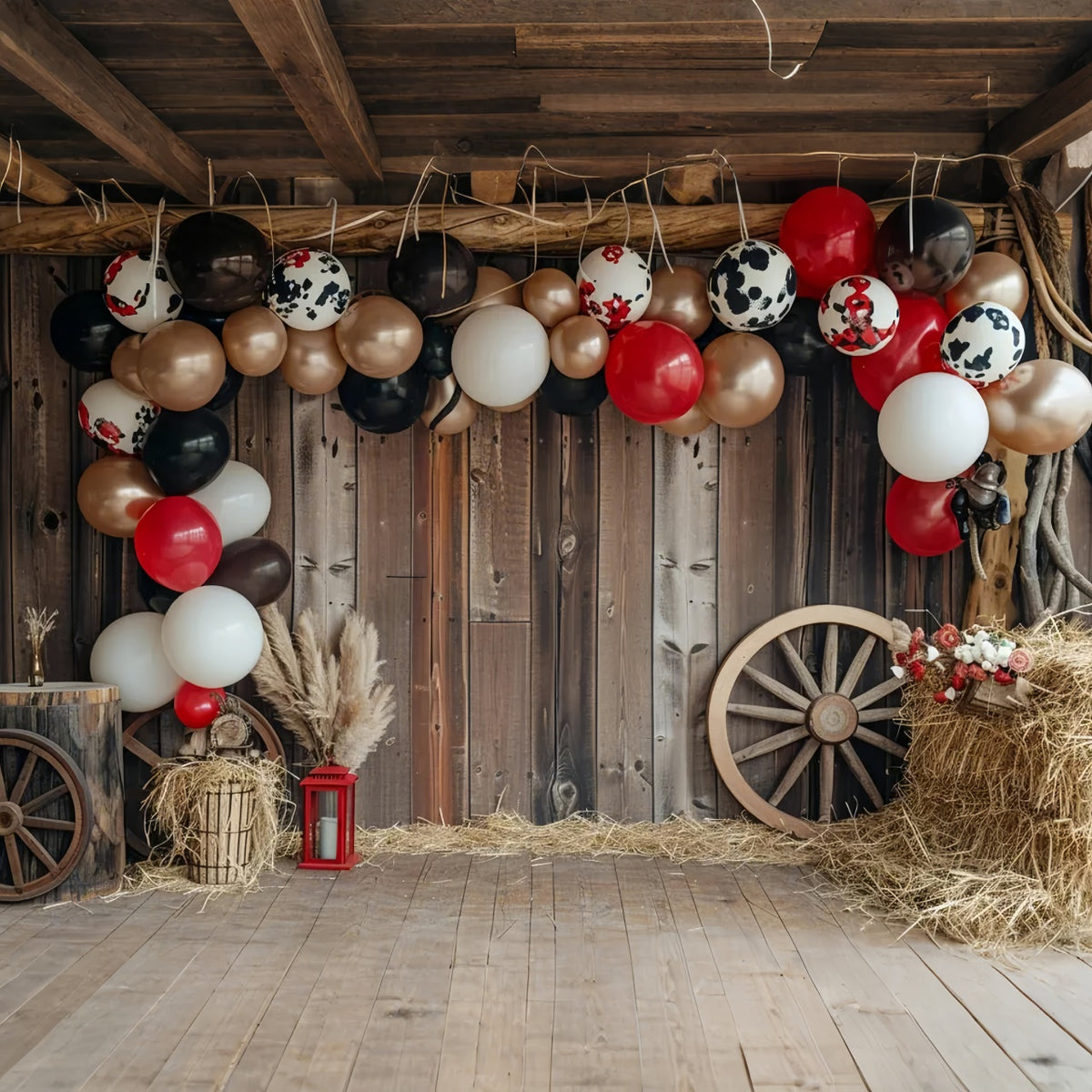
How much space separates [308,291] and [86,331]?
29.8 inches

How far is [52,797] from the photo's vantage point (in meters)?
3.11

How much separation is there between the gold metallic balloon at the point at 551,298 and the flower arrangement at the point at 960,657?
141 centimetres

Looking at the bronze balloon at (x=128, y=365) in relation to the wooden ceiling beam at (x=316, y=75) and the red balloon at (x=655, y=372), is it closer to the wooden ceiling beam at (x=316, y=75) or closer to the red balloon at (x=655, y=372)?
the wooden ceiling beam at (x=316, y=75)

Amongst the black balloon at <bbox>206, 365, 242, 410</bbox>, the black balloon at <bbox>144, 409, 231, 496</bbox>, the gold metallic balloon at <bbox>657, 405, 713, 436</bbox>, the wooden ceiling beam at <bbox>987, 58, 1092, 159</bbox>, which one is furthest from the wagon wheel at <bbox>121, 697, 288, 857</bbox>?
the wooden ceiling beam at <bbox>987, 58, 1092, 159</bbox>

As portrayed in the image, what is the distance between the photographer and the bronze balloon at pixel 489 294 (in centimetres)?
347

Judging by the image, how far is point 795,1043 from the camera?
221cm

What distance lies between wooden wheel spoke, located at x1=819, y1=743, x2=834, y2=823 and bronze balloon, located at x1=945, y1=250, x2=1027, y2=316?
150cm

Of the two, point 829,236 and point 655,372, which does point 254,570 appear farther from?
point 829,236

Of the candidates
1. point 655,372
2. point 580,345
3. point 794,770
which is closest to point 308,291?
point 580,345

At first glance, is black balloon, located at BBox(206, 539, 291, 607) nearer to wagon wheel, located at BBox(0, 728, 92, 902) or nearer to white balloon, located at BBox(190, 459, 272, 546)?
white balloon, located at BBox(190, 459, 272, 546)

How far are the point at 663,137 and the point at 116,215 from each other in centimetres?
177

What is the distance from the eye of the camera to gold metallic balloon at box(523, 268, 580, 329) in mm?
3395

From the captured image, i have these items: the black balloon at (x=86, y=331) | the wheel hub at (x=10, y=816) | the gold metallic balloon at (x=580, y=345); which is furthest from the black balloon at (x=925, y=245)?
the wheel hub at (x=10, y=816)

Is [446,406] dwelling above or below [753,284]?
below
